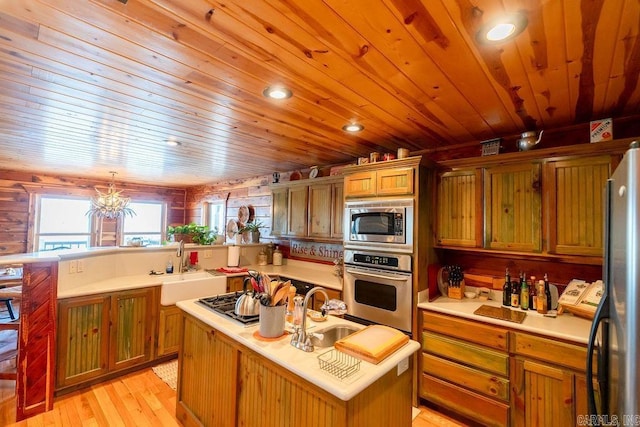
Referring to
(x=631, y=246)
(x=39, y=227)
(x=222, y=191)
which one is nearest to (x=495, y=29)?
(x=631, y=246)

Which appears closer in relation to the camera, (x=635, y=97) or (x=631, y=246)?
(x=631, y=246)

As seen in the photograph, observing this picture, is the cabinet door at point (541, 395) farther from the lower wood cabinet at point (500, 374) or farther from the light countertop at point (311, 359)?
the light countertop at point (311, 359)

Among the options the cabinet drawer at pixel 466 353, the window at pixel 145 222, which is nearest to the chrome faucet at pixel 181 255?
the cabinet drawer at pixel 466 353

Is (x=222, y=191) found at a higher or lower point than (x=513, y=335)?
higher

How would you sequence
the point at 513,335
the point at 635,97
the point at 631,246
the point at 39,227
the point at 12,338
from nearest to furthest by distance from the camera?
the point at 631,246, the point at 635,97, the point at 513,335, the point at 12,338, the point at 39,227

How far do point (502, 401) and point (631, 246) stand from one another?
6.58 feet

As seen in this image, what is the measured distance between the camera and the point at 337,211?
3.59 m

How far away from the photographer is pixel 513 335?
2113 millimetres

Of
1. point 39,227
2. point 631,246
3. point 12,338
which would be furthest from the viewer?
point 39,227

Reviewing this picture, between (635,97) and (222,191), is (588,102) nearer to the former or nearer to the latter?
(635,97)

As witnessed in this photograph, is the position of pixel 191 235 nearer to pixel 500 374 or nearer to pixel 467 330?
pixel 467 330

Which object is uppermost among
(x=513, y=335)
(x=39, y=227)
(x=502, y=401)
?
(x=39, y=227)

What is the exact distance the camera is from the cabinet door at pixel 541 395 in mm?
1906

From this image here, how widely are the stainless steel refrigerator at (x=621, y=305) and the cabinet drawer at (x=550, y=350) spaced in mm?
1027
